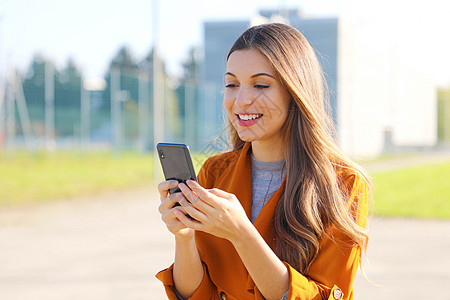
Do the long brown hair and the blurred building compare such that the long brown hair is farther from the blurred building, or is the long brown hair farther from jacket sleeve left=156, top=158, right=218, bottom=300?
the blurred building

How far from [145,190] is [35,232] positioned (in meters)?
5.61

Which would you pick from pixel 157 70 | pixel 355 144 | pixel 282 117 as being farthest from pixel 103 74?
pixel 282 117

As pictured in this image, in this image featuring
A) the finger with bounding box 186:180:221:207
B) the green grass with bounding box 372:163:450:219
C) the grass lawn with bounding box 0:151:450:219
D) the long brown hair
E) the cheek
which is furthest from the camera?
the grass lawn with bounding box 0:151:450:219

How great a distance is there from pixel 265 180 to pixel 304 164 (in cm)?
18

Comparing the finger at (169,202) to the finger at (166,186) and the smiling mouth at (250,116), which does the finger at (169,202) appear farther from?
the smiling mouth at (250,116)

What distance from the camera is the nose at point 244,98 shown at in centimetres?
183

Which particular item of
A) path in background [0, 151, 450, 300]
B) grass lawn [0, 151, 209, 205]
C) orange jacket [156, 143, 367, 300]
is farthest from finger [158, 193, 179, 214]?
grass lawn [0, 151, 209, 205]

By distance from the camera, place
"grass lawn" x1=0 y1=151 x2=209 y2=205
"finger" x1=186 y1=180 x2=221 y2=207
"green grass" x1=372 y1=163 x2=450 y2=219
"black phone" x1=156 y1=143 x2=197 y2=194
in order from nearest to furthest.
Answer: "finger" x1=186 y1=180 x2=221 y2=207
"black phone" x1=156 y1=143 x2=197 y2=194
"green grass" x1=372 y1=163 x2=450 y2=219
"grass lawn" x1=0 y1=151 x2=209 y2=205

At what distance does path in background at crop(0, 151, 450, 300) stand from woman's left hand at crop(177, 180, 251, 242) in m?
3.65

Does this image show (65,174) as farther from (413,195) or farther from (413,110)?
(413,110)

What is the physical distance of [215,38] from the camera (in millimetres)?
29719

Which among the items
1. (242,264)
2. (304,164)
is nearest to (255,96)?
(304,164)

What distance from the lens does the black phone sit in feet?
5.50

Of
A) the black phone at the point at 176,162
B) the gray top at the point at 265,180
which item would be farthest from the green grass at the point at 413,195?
the black phone at the point at 176,162
